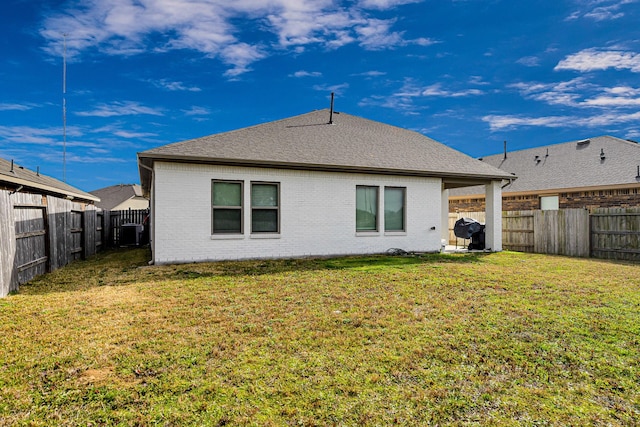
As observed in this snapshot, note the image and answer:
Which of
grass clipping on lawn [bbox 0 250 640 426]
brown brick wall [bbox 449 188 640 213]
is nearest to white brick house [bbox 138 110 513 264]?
grass clipping on lawn [bbox 0 250 640 426]

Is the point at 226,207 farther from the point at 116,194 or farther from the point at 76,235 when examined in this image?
the point at 116,194

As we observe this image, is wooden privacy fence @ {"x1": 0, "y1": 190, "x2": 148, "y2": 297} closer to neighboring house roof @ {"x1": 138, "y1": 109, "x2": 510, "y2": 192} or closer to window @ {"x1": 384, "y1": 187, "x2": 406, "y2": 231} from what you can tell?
neighboring house roof @ {"x1": 138, "y1": 109, "x2": 510, "y2": 192}

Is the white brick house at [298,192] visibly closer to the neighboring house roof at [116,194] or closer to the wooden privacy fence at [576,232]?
the wooden privacy fence at [576,232]

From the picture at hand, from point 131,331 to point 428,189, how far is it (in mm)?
10444

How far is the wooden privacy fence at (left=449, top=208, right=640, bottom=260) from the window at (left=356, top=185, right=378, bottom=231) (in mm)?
7052

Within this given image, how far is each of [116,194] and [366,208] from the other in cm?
2909

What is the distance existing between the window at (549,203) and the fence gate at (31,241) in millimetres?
20871

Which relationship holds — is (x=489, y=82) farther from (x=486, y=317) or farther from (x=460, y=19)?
(x=486, y=317)

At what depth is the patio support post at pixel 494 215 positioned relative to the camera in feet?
44.9

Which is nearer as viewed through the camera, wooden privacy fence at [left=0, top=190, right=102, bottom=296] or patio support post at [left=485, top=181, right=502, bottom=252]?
wooden privacy fence at [left=0, top=190, right=102, bottom=296]

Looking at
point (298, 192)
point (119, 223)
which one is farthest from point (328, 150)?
point (119, 223)

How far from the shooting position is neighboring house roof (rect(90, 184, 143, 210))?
30.7m

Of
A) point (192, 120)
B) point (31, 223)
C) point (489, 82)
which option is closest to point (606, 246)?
point (489, 82)

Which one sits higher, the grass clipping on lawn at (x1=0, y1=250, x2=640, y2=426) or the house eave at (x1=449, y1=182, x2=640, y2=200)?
the house eave at (x1=449, y1=182, x2=640, y2=200)
